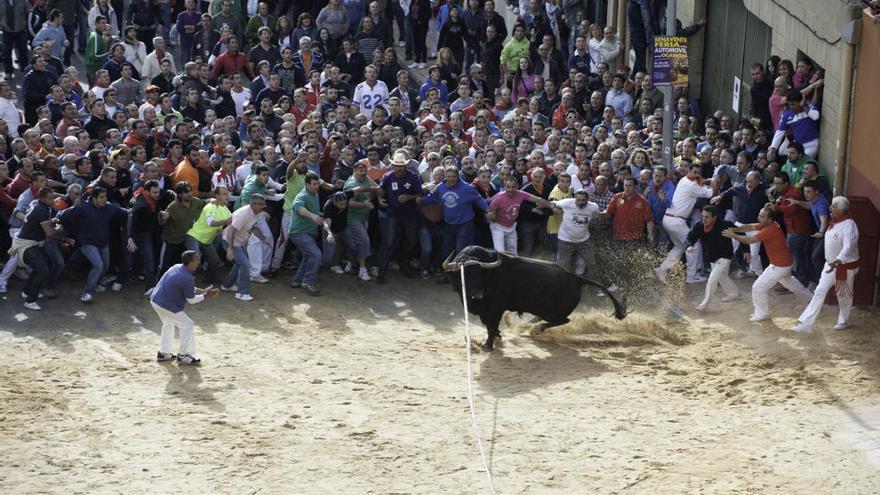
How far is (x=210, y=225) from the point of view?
19.4 metres

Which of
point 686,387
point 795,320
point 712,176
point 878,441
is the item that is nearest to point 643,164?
point 712,176

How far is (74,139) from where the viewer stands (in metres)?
20.1

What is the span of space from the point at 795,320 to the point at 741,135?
371cm

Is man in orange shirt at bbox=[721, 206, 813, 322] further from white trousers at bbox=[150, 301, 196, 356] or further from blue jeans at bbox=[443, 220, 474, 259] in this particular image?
white trousers at bbox=[150, 301, 196, 356]

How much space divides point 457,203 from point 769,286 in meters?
4.62

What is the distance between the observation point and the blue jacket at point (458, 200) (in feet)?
67.0

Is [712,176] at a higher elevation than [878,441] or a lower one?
higher

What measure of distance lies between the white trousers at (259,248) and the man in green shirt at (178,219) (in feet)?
3.02

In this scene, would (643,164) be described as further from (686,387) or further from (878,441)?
(878,441)

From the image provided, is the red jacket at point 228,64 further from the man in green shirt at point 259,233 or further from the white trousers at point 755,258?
the white trousers at point 755,258

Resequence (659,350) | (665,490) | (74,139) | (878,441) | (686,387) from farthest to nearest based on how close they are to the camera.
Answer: (74,139) → (659,350) → (686,387) → (878,441) → (665,490)

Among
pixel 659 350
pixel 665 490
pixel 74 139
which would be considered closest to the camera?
pixel 665 490

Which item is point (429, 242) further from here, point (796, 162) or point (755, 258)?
point (796, 162)

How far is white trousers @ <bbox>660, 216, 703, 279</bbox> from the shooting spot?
20.4 m
